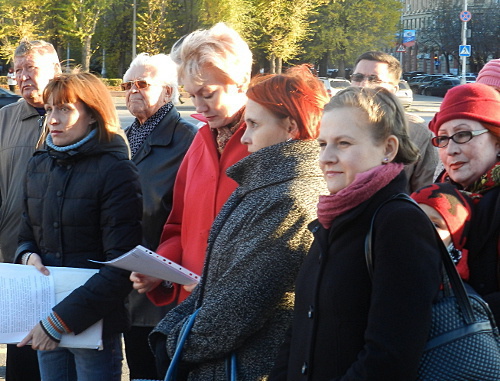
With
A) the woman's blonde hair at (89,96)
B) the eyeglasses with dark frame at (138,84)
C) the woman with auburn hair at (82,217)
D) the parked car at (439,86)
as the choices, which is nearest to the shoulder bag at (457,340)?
the woman with auburn hair at (82,217)

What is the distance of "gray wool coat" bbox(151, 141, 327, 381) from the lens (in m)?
2.46

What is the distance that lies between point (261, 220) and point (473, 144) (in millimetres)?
748

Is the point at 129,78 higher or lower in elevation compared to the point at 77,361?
higher

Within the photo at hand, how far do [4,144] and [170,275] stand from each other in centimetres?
216

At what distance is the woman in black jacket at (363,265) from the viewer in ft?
6.03

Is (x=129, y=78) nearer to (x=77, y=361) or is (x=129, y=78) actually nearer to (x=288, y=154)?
(x=77, y=361)

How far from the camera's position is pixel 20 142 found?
4.50 m

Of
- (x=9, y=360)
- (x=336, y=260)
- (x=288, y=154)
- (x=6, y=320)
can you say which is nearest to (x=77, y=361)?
(x=6, y=320)

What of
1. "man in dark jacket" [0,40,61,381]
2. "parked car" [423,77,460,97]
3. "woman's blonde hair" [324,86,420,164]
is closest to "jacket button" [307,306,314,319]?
"woman's blonde hair" [324,86,420,164]

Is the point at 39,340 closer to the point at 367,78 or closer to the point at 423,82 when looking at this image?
the point at 367,78

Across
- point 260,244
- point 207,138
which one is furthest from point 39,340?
point 260,244

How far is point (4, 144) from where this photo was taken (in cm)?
457

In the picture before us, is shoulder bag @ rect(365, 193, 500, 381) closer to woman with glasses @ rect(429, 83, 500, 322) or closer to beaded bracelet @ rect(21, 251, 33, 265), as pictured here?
woman with glasses @ rect(429, 83, 500, 322)

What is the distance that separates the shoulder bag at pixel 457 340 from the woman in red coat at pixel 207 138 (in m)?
1.32
